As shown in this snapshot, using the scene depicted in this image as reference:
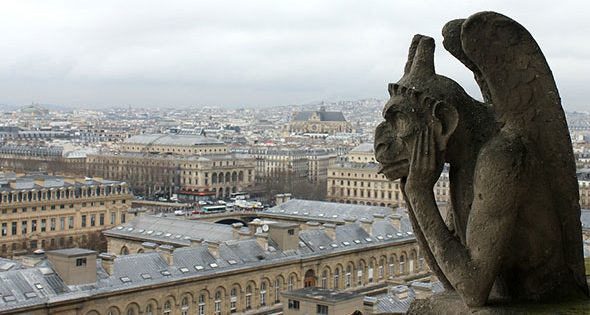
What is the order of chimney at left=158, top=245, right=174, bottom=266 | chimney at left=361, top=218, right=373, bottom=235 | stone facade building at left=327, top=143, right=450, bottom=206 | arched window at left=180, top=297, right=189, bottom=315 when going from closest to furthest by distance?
1. arched window at left=180, top=297, right=189, bottom=315
2. chimney at left=158, top=245, right=174, bottom=266
3. chimney at left=361, top=218, right=373, bottom=235
4. stone facade building at left=327, top=143, right=450, bottom=206

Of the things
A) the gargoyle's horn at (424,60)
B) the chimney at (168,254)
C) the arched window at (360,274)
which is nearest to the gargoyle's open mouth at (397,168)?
the gargoyle's horn at (424,60)

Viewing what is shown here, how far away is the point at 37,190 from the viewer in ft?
227

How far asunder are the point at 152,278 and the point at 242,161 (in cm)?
8824

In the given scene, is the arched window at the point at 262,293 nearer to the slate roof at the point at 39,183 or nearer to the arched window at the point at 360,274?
the arched window at the point at 360,274

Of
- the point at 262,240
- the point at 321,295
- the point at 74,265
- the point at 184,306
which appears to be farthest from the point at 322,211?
the point at 321,295

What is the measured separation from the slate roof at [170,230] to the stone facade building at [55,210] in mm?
15303

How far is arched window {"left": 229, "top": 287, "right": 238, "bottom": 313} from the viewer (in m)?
38.2

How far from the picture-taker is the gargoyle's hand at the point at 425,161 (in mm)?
6152

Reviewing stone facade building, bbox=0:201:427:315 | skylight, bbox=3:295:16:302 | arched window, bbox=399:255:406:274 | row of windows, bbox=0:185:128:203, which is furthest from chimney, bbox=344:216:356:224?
row of windows, bbox=0:185:128:203

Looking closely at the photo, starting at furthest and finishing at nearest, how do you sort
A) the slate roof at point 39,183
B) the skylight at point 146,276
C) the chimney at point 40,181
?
the chimney at point 40,181
the slate roof at point 39,183
the skylight at point 146,276

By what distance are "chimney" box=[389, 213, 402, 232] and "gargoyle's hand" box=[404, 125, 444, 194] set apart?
43.8 meters

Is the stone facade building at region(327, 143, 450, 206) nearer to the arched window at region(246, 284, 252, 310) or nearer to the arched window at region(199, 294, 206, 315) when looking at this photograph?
the arched window at region(246, 284, 252, 310)

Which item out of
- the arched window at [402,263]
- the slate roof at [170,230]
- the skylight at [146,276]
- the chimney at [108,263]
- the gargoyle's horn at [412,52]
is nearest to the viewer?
the gargoyle's horn at [412,52]

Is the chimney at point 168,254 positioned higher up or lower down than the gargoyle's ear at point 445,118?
lower down
